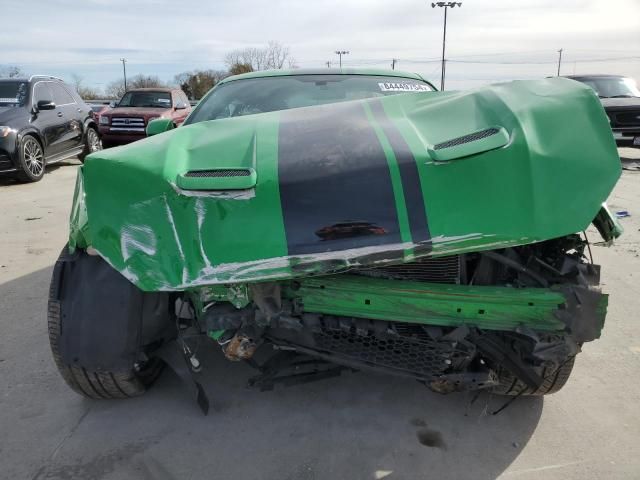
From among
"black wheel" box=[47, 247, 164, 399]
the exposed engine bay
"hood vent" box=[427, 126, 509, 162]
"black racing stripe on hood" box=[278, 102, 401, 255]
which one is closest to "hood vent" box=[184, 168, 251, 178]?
"black racing stripe on hood" box=[278, 102, 401, 255]

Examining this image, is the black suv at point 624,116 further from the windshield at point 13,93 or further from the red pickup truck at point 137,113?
the windshield at point 13,93

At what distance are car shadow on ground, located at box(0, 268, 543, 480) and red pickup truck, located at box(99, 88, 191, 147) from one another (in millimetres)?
9690

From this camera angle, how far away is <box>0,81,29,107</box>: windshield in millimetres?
8547

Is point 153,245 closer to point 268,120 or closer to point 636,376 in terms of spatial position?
point 268,120

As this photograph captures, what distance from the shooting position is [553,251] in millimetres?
2150

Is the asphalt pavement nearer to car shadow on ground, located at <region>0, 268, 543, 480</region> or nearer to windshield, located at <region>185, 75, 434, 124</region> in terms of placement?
car shadow on ground, located at <region>0, 268, 543, 480</region>

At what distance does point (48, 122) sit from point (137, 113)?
3175 mm

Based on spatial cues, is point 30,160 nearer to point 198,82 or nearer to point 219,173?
point 219,173

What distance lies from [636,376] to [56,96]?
10.1 metres

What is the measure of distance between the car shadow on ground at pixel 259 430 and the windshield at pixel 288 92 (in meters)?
1.64

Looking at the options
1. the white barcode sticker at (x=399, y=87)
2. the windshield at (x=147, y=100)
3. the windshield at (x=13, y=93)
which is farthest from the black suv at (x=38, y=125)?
the white barcode sticker at (x=399, y=87)

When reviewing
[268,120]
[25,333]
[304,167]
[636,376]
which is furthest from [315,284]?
[25,333]

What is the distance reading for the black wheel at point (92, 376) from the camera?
7.29ft

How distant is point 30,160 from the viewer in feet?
27.5
